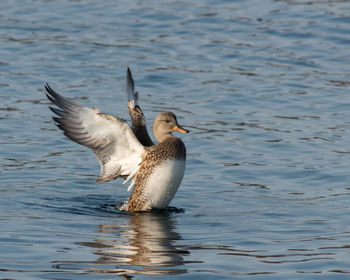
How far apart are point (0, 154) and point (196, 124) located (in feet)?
9.85

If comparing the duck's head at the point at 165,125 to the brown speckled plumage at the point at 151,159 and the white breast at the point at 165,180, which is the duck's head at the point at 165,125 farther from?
the white breast at the point at 165,180

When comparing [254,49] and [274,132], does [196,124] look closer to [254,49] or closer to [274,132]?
[274,132]

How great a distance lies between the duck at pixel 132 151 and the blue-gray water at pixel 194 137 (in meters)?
Result: 0.29

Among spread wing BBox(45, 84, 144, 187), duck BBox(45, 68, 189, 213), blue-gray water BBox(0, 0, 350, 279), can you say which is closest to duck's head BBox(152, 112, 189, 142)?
duck BBox(45, 68, 189, 213)

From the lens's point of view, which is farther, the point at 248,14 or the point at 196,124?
the point at 248,14

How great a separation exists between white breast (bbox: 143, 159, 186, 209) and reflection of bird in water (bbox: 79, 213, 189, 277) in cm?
26

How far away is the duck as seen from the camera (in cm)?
844

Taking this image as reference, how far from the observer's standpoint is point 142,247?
7.34 meters

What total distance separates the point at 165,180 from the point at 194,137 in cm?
294

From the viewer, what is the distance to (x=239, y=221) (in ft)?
27.5

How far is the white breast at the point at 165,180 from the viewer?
28.9ft

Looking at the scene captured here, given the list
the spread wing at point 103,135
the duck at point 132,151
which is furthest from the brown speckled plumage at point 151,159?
the spread wing at point 103,135

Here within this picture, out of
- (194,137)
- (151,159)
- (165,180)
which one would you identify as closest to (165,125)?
(151,159)

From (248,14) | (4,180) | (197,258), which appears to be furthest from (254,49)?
(197,258)
